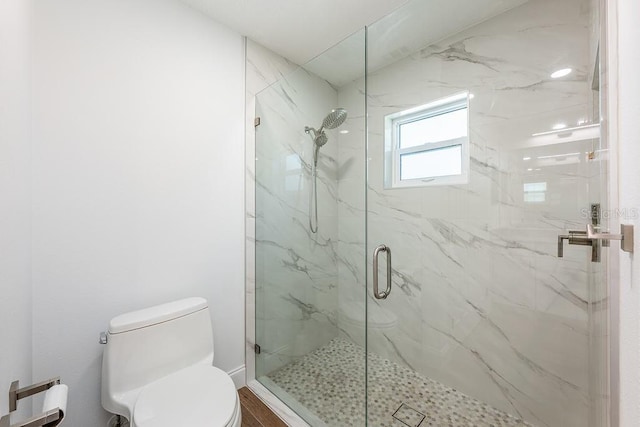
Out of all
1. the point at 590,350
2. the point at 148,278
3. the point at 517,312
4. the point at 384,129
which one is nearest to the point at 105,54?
the point at 148,278

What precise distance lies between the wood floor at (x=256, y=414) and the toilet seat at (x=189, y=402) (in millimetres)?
508

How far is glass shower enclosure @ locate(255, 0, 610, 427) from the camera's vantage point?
4.39ft

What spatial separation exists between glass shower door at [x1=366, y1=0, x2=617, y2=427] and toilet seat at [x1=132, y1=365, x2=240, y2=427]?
896 millimetres

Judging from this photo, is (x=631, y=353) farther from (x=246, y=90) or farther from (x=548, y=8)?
(x=246, y=90)

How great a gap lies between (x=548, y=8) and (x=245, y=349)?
2.76m

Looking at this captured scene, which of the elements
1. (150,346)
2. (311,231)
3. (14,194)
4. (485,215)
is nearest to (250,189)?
(311,231)

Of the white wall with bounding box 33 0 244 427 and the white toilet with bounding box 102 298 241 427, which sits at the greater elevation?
the white wall with bounding box 33 0 244 427

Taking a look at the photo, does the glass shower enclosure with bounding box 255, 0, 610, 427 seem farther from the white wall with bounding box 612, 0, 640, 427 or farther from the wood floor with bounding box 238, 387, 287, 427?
the white wall with bounding box 612, 0, 640, 427

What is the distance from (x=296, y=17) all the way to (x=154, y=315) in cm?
195

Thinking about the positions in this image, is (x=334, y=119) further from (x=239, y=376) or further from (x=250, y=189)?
(x=239, y=376)

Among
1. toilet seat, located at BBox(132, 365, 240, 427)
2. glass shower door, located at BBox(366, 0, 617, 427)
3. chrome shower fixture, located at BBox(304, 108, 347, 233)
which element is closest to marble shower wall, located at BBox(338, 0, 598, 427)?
glass shower door, located at BBox(366, 0, 617, 427)

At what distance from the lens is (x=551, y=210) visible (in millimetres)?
1366

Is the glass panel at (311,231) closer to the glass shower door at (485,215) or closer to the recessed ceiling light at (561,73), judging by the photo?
the glass shower door at (485,215)

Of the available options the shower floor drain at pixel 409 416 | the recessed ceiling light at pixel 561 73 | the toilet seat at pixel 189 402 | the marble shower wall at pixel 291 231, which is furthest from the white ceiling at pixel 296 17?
the shower floor drain at pixel 409 416
